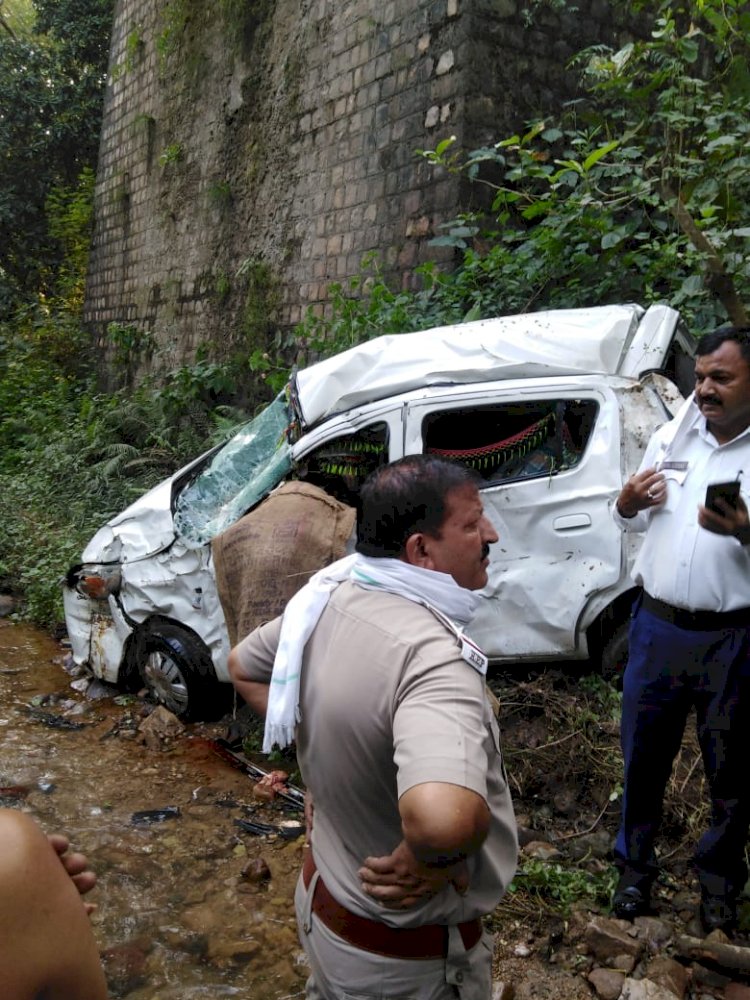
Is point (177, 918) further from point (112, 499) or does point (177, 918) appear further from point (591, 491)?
point (112, 499)

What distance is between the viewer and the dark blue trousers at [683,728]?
2699 mm

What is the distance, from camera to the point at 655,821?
2.95 meters

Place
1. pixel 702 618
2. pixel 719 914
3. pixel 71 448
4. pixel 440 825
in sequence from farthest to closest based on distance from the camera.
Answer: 1. pixel 71 448
2. pixel 719 914
3. pixel 702 618
4. pixel 440 825

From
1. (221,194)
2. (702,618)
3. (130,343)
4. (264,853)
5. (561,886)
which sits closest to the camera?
(702,618)

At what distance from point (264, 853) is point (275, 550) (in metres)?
1.37

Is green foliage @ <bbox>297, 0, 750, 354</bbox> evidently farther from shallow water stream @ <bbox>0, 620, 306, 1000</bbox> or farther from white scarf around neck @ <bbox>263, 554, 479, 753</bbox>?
shallow water stream @ <bbox>0, 620, 306, 1000</bbox>

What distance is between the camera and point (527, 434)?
4.33 m

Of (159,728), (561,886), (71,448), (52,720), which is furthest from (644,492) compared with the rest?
(71,448)

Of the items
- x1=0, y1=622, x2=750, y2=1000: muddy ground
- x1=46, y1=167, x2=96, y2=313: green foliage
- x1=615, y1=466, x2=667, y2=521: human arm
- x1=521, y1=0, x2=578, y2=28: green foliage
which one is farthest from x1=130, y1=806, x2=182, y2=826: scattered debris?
x1=46, y1=167, x2=96, y2=313: green foliage

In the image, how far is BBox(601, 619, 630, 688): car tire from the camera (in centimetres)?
423

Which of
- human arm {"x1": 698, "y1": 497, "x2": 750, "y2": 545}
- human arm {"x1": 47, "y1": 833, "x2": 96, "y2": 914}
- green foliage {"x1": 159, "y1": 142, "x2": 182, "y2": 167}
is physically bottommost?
human arm {"x1": 47, "y1": 833, "x2": 96, "y2": 914}

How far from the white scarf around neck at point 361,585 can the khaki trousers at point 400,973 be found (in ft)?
1.35

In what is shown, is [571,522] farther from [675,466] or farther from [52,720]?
[52,720]

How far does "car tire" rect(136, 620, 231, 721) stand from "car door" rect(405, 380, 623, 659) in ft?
5.43
